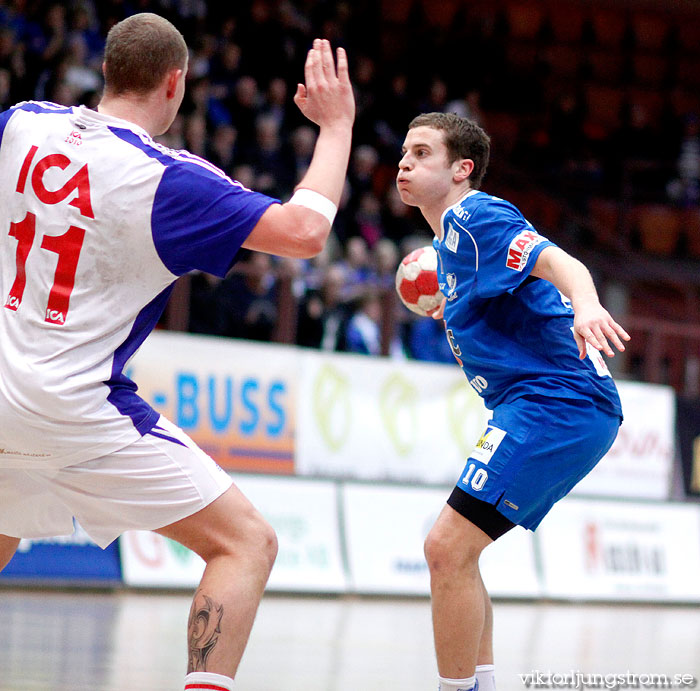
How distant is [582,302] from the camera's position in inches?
137

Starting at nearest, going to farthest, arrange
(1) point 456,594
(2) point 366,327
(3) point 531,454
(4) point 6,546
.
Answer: (4) point 6,546 < (1) point 456,594 < (3) point 531,454 < (2) point 366,327

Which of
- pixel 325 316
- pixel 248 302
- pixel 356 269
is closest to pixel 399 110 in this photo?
pixel 356 269

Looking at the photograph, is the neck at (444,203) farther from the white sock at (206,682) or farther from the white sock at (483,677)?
the white sock at (206,682)

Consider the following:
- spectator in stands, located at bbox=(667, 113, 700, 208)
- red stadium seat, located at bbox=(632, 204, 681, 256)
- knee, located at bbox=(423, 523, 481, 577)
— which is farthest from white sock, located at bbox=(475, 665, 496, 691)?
spectator in stands, located at bbox=(667, 113, 700, 208)

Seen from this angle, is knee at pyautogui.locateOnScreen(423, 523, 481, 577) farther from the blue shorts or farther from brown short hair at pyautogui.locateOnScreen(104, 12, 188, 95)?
brown short hair at pyautogui.locateOnScreen(104, 12, 188, 95)

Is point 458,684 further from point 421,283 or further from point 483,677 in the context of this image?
point 421,283

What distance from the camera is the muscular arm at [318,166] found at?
302cm

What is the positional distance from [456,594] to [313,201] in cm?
152

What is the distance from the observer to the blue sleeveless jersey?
3.97m

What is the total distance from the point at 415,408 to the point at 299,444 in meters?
1.27

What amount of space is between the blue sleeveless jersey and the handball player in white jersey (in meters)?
0.95

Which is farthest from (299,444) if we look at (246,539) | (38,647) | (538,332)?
(246,539)

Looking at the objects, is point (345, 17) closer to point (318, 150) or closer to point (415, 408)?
point (415, 408)

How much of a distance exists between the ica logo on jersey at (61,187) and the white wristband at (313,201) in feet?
1.86
